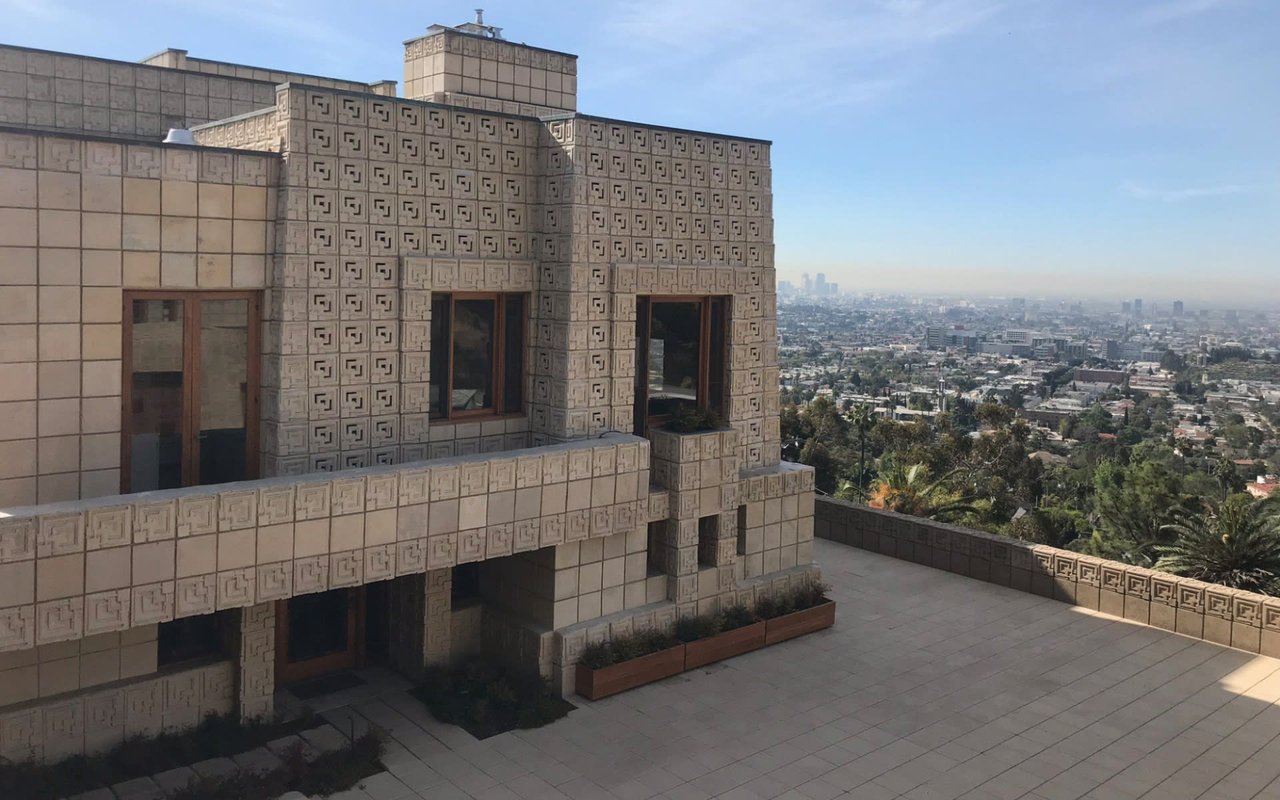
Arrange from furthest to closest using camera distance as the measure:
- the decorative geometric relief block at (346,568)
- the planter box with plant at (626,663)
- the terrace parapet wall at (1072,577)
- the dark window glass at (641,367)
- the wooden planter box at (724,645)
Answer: the terrace parapet wall at (1072,577)
the dark window glass at (641,367)
the wooden planter box at (724,645)
the planter box with plant at (626,663)
the decorative geometric relief block at (346,568)

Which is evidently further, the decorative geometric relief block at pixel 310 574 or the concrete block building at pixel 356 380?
the decorative geometric relief block at pixel 310 574

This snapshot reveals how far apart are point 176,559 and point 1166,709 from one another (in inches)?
420

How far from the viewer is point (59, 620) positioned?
25.5 ft

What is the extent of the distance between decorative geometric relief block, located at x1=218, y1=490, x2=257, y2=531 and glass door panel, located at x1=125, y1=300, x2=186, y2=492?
4.62ft

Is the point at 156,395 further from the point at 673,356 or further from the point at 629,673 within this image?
the point at 673,356

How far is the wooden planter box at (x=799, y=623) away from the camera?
13180mm

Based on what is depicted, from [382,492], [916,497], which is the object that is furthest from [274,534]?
[916,497]

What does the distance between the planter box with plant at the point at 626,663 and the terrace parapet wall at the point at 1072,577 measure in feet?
21.6

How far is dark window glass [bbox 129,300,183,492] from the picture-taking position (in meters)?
9.26

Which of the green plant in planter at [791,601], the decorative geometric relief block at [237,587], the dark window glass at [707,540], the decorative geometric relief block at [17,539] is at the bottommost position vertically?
the green plant in planter at [791,601]

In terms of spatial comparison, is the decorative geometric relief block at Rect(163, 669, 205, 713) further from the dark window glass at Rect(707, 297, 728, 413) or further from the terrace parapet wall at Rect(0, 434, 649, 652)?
the dark window glass at Rect(707, 297, 728, 413)

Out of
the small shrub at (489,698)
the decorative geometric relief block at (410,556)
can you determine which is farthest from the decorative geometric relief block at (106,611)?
the small shrub at (489,698)

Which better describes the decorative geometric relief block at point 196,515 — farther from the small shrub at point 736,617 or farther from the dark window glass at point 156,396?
the small shrub at point 736,617

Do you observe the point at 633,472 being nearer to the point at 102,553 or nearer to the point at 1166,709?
the point at 102,553
